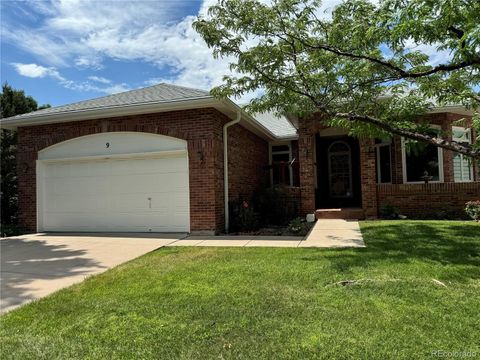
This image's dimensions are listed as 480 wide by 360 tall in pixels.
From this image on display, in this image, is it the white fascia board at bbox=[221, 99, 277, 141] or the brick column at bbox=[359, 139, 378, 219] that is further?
the brick column at bbox=[359, 139, 378, 219]

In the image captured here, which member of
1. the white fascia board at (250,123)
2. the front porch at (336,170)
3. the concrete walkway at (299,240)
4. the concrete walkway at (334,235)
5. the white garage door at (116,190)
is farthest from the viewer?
the front porch at (336,170)

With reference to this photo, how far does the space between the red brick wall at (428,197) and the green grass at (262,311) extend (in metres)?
5.87

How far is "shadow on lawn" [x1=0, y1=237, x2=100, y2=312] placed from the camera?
4.86 meters

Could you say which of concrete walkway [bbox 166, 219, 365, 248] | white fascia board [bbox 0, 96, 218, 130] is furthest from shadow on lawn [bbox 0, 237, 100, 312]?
white fascia board [bbox 0, 96, 218, 130]

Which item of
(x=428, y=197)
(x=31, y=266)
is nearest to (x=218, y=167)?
(x=31, y=266)

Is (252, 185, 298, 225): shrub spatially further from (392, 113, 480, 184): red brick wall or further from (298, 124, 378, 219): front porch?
A: (392, 113, 480, 184): red brick wall

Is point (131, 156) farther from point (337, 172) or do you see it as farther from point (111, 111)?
point (337, 172)

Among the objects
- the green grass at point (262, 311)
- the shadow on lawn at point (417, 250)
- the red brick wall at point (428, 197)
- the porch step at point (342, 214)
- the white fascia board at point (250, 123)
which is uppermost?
the white fascia board at point (250, 123)

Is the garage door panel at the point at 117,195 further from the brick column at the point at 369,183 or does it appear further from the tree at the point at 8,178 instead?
the brick column at the point at 369,183

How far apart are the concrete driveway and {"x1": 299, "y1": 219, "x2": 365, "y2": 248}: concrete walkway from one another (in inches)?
136

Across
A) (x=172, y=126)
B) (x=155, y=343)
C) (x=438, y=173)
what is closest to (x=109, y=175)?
(x=172, y=126)

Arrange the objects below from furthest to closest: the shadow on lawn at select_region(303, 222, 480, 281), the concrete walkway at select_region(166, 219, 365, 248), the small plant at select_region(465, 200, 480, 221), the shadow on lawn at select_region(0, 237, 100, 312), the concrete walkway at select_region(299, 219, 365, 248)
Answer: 1. the small plant at select_region(465, 200, 480, 221)
2. the concrete walkway at select_region(166, 219, 365, 248)
3. the concrete walkway at select_region(299, 219, 365, 248)
4. the shadow on lawn at select_region(303, 222, 480, 281)
5. the shadow on lawn at select_region(0, 237, 100, 312)

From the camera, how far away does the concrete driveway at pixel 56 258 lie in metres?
5.09

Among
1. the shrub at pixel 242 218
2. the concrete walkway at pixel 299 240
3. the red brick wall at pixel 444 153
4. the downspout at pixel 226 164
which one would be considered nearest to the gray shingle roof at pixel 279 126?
the red brick wall at pixel 444 153
